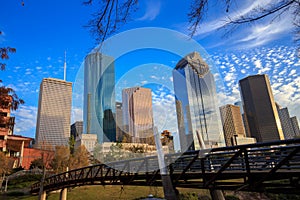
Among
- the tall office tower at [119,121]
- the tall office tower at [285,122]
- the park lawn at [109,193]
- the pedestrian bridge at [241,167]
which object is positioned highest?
the tall office tower at [285,122]

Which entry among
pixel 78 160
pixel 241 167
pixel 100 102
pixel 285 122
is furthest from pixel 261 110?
pixel 100 102

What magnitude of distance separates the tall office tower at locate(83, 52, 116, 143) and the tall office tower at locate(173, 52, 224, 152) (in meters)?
1.20

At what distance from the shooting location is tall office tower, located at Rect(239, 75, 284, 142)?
57.1m

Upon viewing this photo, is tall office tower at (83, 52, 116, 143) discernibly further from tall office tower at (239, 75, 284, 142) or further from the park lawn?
tall office tower at (239, 75, 284, 142)

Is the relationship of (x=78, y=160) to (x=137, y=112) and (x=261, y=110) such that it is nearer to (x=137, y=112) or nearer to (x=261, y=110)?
(x=137, y=112)

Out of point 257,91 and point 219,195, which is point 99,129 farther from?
point 257,91

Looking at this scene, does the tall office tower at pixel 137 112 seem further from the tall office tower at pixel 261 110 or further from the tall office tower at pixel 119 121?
the tall office tower at pixel 261 110

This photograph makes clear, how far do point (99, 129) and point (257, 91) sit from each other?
64388 millimetres

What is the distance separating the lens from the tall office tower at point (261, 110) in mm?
57125

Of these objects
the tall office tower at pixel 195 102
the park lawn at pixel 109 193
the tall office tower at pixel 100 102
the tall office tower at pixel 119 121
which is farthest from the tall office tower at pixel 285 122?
the tall office tower at pixel 100 102

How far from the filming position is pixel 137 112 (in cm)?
405

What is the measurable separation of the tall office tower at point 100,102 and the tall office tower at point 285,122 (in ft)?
274

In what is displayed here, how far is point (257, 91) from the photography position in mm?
59750

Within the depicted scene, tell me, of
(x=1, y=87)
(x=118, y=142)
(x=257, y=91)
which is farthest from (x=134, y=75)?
(x=257, y=91)
